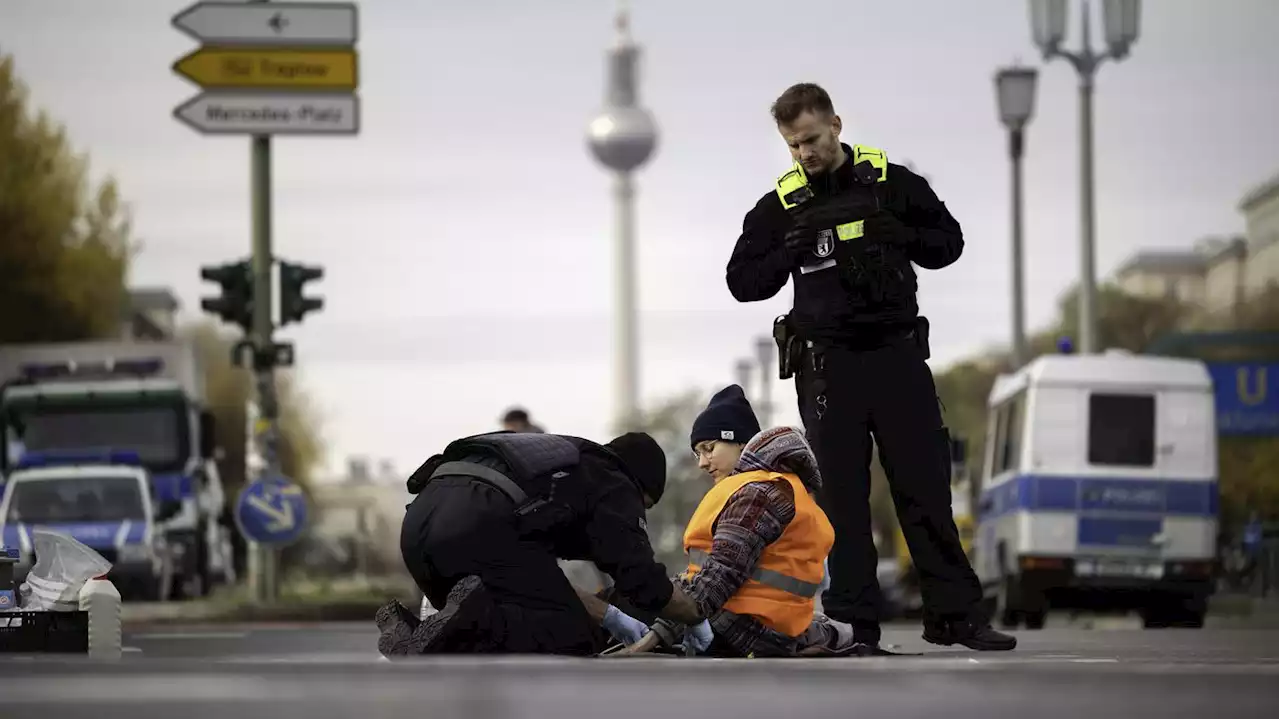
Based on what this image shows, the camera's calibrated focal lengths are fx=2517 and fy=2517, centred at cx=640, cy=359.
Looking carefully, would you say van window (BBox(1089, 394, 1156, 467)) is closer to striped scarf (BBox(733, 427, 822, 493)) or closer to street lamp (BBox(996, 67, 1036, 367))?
street lamp (BBox(996, 67, 1036, 367))

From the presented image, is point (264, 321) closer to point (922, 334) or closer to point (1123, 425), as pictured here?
point (1123, 425)

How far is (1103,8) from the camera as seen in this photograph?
3000 centimetres

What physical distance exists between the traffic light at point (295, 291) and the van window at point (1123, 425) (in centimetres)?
717

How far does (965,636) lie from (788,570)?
27.7 inches

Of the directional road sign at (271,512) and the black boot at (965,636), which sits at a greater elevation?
the black boot at (965,636)

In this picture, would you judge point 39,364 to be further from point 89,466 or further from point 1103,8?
point 1103,8

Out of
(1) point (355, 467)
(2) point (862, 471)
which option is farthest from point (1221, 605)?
(1) point (355, 467)

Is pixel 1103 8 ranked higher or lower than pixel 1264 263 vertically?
higher

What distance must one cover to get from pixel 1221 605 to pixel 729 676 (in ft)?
87.1

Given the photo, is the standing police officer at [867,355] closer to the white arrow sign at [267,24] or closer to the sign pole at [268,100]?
the sign pole at [268,100]

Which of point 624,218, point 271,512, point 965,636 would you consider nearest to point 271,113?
point 271,512

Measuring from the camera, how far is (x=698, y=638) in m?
7.56

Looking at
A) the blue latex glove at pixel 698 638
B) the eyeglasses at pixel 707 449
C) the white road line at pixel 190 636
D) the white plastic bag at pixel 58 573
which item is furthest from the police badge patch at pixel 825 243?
the white road line at pixel 190 636

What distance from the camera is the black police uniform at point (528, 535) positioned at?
7.06m
